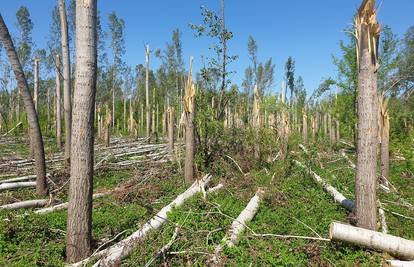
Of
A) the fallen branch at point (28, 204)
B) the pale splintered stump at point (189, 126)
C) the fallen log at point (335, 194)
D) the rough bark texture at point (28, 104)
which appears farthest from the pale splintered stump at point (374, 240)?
the rough bark texture at point (28, 104)

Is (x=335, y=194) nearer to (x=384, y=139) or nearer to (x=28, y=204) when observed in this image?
(x=384, y=139)

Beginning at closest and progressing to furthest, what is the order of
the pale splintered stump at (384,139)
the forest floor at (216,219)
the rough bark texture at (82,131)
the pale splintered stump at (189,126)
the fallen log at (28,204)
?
1. the rough bark texture at (82,131)
2. the forest floor at (216,219)
3. the fallen log at (28,204)
4. the pale splintered stump at (189,126)
5. the pale splintered stump at (384,139)

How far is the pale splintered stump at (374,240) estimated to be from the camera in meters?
4.41

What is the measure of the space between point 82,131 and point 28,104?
134 inches

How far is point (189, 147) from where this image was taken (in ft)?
28.8

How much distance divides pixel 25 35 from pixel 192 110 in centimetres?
3121

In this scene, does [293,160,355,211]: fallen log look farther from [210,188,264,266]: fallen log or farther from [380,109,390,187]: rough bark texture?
[380,109,390,187]: rough bark texture

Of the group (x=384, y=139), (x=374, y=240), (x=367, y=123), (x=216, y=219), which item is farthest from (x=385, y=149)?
(x=216, y=219)

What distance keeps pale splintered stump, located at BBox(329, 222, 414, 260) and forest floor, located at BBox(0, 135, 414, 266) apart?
5.2 inches

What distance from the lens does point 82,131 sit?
435cm

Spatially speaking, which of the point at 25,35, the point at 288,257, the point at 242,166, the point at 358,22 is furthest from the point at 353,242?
the point at 25,35

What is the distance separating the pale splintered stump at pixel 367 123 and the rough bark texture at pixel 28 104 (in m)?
6.07

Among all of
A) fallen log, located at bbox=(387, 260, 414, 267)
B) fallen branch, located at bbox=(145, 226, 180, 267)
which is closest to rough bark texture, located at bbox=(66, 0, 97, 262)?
fallen branch, located at bbox=(145, 226, 180, 267)

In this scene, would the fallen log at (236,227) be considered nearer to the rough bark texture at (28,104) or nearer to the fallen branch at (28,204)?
the fallen branch at (28,204)
